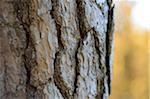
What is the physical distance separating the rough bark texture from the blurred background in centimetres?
101

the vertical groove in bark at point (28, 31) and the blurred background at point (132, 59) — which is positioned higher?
the vertical groove in bark at point (28, 31)

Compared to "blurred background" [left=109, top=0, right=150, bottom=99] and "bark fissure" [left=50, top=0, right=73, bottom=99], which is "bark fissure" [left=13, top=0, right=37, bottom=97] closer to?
"bark fissure" [left=50, top=0, right=73, bottom=99]

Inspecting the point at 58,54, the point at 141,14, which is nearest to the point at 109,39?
the point at 58,54

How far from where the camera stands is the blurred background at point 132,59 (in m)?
1.44

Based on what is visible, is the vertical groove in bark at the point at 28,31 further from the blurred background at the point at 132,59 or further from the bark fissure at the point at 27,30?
the blurred background at the point at 132,59

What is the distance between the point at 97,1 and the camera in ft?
1.48

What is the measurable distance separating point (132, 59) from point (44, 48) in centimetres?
112

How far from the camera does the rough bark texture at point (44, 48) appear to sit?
407 mm

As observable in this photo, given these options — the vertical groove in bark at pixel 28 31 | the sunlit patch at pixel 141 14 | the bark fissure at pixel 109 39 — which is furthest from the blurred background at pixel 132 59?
the vertical groove in bark at pixel 28 31

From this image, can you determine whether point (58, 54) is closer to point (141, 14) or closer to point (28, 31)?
point (28, 31)

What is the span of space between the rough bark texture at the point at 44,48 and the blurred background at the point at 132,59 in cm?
101

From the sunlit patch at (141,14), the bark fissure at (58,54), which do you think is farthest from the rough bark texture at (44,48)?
the sunlit patch at (141,14)

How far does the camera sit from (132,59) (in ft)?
4.87

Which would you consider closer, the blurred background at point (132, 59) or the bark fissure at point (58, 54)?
the bark fissure at point (58, 54)
